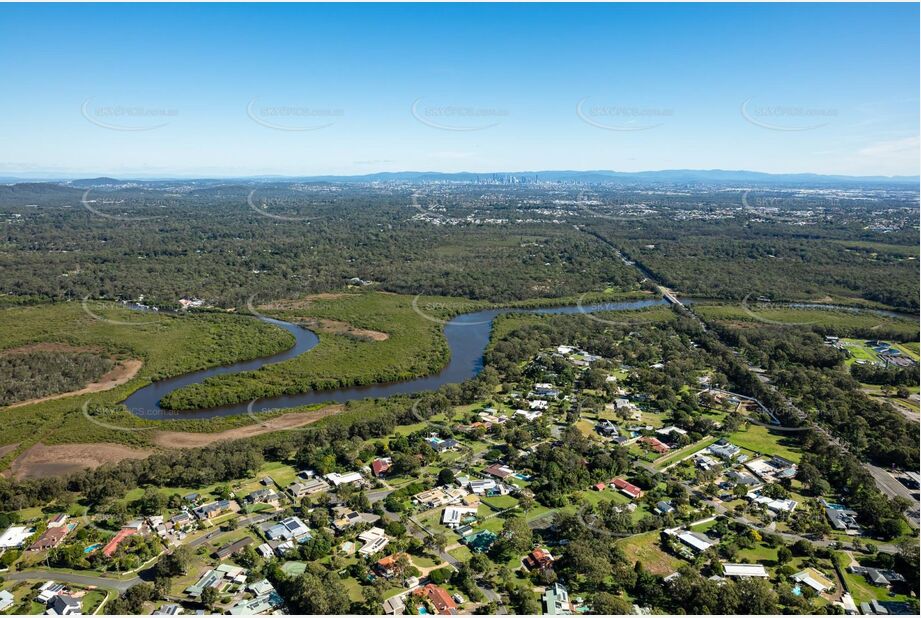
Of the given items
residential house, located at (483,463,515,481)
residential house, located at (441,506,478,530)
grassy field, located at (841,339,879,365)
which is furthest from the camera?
grassy field, located at (841,339,879,365)

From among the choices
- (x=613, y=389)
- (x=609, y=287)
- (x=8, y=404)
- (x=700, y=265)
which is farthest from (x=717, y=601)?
(x=700, y=265)

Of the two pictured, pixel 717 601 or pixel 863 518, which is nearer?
pixel 717 601

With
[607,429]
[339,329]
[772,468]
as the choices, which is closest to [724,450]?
[772,468]

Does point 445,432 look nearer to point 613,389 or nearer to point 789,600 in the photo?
point 613,389

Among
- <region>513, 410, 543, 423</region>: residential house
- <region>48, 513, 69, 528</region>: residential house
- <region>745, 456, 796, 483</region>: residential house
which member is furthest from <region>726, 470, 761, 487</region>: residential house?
<region>48, 513, 69, 528</region>: residential house

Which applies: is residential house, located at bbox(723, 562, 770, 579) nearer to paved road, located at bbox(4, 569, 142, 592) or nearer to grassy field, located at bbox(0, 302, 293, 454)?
paved road, located at bbox(4, 569, 142, 592)

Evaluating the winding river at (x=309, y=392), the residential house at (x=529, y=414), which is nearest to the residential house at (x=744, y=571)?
the residential house at (x=529, y=414)

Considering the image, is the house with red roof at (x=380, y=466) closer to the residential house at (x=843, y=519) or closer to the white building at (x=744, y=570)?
the white building at (x=744, y=570)
